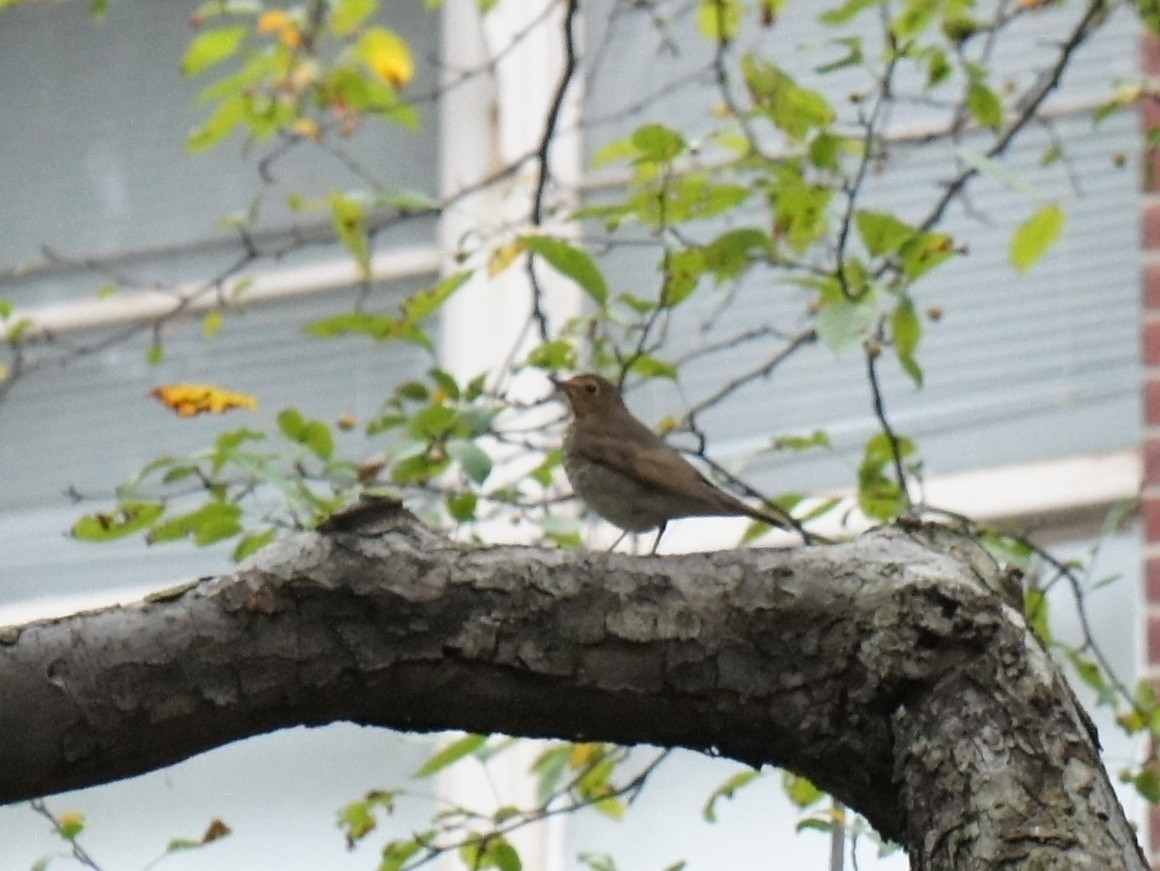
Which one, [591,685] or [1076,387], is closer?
[591,685]

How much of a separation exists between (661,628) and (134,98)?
4.22 metres

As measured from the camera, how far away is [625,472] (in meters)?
3.18

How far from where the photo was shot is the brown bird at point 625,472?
3.08 metres

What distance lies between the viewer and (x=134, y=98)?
5.75 meters

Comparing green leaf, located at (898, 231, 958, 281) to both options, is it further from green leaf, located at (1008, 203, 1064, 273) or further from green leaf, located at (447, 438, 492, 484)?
green leaf, located at (447, 438, 492, 484)

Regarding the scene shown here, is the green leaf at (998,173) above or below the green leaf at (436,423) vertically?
above

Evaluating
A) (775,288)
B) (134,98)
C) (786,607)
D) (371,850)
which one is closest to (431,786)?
(371,850)

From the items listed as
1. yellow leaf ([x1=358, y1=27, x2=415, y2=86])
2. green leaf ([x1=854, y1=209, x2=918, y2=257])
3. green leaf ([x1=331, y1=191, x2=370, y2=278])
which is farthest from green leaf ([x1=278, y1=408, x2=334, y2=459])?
yellow leaf ([x1=358, y1=27, x2=415, y2=86])

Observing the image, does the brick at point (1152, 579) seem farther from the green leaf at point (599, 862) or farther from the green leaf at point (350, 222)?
the green leaf at point (350, 222)

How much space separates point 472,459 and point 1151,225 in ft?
7.23

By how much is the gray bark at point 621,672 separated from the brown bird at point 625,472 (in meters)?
1.05

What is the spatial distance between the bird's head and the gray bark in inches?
57.6

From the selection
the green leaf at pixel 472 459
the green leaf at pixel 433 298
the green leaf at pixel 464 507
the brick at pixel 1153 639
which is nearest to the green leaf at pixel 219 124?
the green leaf at pixel 433 298

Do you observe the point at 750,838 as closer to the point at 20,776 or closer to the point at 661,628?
the point at 661,628
